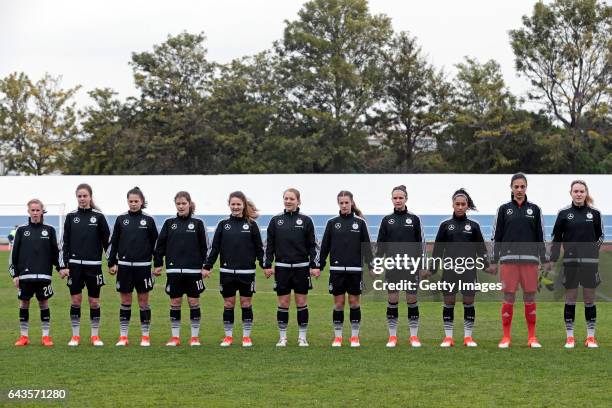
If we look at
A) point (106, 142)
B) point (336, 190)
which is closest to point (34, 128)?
point (106, 142)

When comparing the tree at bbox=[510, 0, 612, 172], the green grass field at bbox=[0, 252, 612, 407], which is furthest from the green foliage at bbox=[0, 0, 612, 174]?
the green grass field at bbox=[0, 252, 612, 407]

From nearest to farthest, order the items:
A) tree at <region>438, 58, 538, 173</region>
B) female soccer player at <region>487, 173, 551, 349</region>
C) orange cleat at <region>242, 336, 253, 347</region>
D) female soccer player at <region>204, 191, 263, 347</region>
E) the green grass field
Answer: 1. the green grass field
2. female soccer player at <region>487, 173, 551, 349</region>
3. female soccer player at <region>204, 191, 263, 347</region>
4. orange cleat at <region>242, 336, 253, 347</region>
5. tree at <region>438, 58, 538, 173</region>

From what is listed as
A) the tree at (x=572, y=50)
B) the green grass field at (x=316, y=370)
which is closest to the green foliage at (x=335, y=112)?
the tree at (x=572, y=50)

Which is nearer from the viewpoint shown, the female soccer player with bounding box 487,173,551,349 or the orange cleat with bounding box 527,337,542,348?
the female soccer player with bounding box 487,173,551,349

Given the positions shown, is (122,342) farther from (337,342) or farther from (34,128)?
(34,128)

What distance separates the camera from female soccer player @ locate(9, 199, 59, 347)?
394 inches

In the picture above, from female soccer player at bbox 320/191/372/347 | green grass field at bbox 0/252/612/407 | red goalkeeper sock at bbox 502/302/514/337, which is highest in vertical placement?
female soccer player at bbox 320/191/372/347

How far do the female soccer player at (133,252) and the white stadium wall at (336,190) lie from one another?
76.9ft

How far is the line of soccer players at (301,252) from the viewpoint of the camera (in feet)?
32.1

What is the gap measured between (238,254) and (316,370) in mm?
1751

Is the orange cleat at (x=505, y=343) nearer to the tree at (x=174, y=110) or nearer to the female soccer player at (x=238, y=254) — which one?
the female soccer player at (x=238, y=254)

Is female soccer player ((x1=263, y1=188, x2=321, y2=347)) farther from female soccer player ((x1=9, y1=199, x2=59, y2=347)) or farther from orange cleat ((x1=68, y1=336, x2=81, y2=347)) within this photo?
female soccer player ((x1=9, y1=199, x2=59, y2=347))

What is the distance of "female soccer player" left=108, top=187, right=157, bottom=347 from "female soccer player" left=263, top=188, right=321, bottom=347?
Answer: 123 centimetres

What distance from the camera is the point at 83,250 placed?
392 inches
